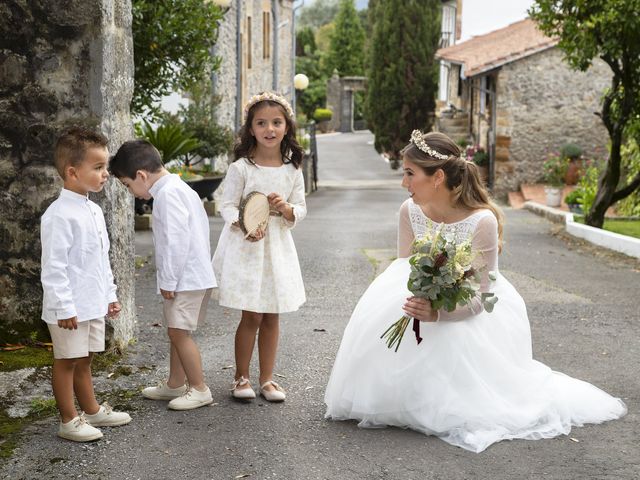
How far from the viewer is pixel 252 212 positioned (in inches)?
179

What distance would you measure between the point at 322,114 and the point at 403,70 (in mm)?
20224

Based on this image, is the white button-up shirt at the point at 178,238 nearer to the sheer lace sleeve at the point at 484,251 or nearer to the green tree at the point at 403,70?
the sheer lace sleeve at the point at 484,251

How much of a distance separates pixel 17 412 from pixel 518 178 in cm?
2069

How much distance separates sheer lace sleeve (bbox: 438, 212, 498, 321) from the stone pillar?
2.16m

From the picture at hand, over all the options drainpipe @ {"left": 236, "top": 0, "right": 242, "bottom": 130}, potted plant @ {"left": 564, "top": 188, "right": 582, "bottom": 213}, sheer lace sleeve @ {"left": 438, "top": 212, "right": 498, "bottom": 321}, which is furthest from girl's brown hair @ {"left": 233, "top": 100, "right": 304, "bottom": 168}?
drainpipe @ {"left": 236, "top": 0, "right": 242, "bottom": 130}

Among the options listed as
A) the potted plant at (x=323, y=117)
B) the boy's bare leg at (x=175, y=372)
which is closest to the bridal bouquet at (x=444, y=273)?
the boy's bare leg at (x=175, y=372)

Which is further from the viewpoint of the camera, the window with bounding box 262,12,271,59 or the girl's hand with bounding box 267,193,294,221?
the window with bounding box 262,12,271,59

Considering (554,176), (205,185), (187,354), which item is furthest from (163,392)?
(554,176)

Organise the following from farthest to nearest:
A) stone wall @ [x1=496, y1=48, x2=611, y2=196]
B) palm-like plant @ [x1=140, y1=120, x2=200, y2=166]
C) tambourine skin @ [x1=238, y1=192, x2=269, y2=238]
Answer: stone wall @ [x1=496, y1=48, x2=611, y2=196]
palm-like plant @ [x1=140, y1=120, x2=200, y2=166]
tambourine skin @ [x1=238, y1=192, x2=269, y2=238]

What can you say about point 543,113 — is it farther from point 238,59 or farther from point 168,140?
point 168,140

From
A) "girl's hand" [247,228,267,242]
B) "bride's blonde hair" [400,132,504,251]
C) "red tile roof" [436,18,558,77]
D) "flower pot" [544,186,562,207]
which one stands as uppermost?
"red tile roof" [436,18,558,77]

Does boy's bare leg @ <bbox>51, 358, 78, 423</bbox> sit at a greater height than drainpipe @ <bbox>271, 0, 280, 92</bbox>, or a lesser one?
lesser

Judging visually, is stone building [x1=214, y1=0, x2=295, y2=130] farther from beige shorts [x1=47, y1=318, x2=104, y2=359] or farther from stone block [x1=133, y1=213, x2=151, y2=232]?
beige shorts [x1=47, y1=318, x2=104, y2=359]

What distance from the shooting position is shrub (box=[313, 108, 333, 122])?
183 ft
